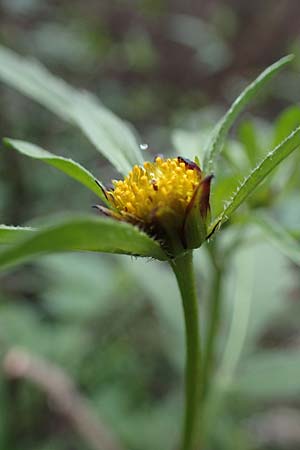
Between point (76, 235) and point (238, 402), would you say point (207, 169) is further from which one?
point (238, 402)

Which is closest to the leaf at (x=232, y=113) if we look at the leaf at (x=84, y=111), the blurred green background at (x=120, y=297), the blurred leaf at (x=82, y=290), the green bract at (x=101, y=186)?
the green bract at (x=101, y=186)

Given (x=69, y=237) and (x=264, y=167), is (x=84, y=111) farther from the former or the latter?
(x=69, y=237)

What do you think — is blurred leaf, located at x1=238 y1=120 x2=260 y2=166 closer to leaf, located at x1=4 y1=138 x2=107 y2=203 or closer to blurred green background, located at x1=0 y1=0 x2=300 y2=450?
blurred green background, located at x1=0 y1=0 x2=300 y2=450

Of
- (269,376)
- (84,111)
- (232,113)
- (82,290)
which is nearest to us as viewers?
(232,113)

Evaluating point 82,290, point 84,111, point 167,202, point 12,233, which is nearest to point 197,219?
point 167,202

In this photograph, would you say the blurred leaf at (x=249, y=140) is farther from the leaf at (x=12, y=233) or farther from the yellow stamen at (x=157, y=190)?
the leaf at (x=12, y=233)

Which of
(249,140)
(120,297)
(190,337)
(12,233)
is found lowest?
(190,337)
